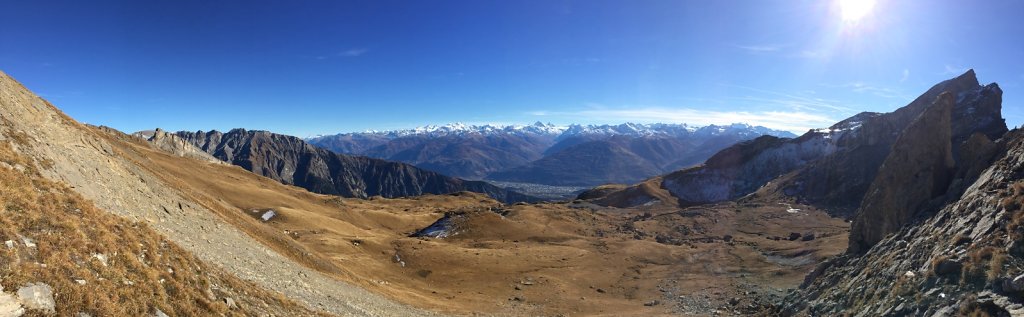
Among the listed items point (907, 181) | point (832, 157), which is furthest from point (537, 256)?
point (832, 157)

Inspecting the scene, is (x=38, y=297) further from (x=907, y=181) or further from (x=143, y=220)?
(x=907, y=181)

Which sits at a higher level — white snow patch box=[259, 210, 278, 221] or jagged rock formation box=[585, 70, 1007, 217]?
jagged rock formation box=[585, 70, 1007, 217]

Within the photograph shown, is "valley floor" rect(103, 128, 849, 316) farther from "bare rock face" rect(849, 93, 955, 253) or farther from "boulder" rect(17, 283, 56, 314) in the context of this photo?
"boulder" rect(17, 283, 56, 314)

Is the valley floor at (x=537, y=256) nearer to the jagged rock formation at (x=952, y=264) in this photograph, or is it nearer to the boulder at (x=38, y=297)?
the jagged rock formation at (x=952, y=264)

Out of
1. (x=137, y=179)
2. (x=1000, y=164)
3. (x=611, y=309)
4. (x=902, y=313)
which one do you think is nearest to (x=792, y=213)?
(x=611, y=309)

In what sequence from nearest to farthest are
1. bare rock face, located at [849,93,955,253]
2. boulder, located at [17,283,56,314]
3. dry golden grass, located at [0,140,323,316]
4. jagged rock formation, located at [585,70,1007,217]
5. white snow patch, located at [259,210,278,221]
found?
boulder, located at [17,283,56,314]
dry golden grass, located at [0,140,323,316]
bare rock face, located at [849,93,955,253]
white snow patch, located at [259,210,278,221]
jagged rock formation, located at [585,70,1007,217]

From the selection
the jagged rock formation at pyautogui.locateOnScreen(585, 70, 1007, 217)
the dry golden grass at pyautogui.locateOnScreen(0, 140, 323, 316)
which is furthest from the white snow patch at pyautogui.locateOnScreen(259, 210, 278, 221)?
the jagged rock formation at pyautogui.locateOnScreen(585, 70, 1007, 217)

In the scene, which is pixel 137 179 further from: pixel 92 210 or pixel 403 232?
pixel 403 232
